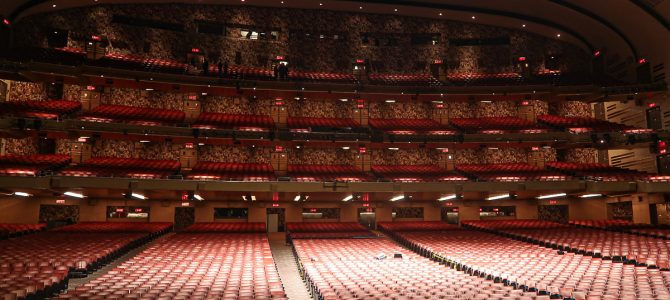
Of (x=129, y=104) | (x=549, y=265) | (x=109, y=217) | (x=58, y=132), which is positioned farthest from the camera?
(x=129, y=104)

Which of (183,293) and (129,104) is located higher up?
(129,104)

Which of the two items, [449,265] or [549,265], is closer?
[549,265]

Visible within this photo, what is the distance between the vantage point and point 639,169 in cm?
2448

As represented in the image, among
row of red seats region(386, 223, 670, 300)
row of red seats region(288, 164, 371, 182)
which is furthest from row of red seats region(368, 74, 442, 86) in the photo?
row of red seats region(386, 223, 670, 300)

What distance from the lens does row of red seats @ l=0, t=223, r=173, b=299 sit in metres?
9.09

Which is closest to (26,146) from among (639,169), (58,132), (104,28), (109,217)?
(58,132)

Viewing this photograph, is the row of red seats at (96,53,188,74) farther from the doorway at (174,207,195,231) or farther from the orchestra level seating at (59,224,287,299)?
the orchestra level seating at (59,224,287,299)

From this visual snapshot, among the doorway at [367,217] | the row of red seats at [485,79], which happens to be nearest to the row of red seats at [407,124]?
the row of red seats at [485,79]

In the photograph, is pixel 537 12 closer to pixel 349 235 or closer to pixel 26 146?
pixel 349 235

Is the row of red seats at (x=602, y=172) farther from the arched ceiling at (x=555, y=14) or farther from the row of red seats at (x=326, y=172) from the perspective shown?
the row of red seats at (x=326, y=172)

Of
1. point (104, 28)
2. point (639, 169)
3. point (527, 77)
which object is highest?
point (104, 28)

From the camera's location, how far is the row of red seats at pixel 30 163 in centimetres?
1705

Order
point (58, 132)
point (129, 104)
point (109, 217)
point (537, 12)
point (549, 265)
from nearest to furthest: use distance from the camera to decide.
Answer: point (549, 265) → point (58, 132) → point (109, 217) → point (129, 104) → point (537, 12)

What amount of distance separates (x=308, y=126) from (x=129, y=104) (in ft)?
32.7
